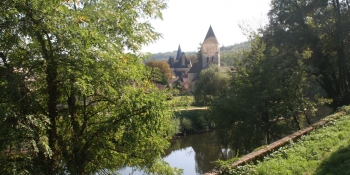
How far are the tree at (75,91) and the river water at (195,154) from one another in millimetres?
11940

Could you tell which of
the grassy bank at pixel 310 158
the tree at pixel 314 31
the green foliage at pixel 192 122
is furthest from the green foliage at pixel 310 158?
the green foliage at pixel 192 122

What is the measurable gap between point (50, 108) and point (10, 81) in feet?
3.33

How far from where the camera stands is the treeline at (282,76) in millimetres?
14023

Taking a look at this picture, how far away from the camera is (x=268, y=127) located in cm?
1382

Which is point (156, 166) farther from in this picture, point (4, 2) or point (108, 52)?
point (4, 2)

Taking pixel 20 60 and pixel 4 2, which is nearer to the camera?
pixel 4 2

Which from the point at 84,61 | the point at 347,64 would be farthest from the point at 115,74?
the point at 347,64

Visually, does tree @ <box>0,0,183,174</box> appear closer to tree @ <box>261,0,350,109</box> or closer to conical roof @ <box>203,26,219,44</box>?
tree @ <box>261,0,350,109</box>

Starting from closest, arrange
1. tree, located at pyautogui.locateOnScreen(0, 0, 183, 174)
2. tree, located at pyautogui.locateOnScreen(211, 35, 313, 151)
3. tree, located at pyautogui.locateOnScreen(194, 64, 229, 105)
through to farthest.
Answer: tree, located at pyautogui.locateOnScreen(0, 0, 183, 174) → tree, located at pyautogui.locateOnScreen(211, 35, 313, 151) → tree, located at pyautogui.locateOnScreen(194, 64, 229, 105)

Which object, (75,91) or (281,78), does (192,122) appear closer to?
(281,78)

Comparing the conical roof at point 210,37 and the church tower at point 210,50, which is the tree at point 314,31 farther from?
the conical roof at point 210,37

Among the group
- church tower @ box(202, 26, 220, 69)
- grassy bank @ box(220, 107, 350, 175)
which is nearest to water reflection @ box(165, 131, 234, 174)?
grassy bank @ box(220, 107, 350, 175)

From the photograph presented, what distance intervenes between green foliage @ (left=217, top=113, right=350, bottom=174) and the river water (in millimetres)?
8565

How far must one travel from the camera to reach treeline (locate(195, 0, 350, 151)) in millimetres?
14023
